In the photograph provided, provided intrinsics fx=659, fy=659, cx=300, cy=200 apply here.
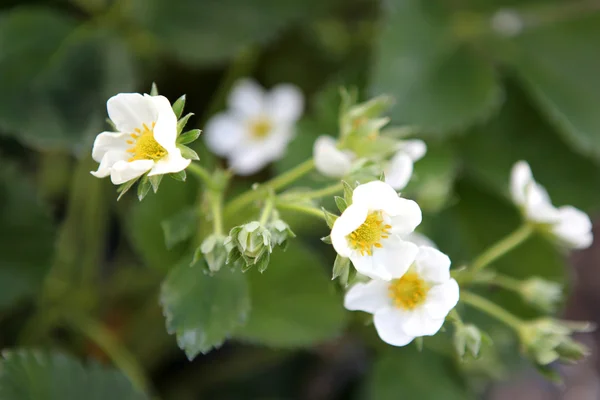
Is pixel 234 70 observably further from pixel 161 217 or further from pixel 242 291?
pixel 242 291

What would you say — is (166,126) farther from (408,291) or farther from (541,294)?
(541,294)

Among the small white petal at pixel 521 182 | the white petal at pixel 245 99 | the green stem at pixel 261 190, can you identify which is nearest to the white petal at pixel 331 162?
the green stem at pixel 261 190

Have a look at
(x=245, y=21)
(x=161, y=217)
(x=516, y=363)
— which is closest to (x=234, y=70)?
(x=245, y=21)

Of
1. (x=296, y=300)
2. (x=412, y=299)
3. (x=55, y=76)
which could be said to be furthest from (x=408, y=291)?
(x=55, y=76)

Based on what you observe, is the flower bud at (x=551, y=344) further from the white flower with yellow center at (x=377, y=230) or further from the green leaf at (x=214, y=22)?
the green leaf at (x=214, y=22)

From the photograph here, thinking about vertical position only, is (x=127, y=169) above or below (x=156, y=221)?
above

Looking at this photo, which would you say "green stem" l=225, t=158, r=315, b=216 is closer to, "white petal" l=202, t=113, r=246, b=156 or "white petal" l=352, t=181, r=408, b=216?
"white petal" l=352, t=181, r=408, b=216
